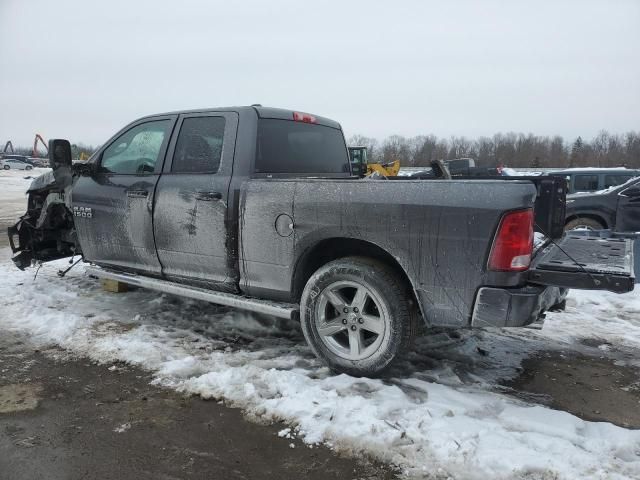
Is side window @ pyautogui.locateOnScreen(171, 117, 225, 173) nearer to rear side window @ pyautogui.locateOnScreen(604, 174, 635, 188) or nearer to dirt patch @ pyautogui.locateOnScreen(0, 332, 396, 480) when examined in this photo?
dirt patch @ pyautogui.locateOnScreen(0, 332, 396, 480)

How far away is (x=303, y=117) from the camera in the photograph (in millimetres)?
4609

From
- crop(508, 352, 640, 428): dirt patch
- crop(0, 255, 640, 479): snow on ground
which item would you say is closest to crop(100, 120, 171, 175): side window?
crop(0, 255, 640, 479): snow on ground

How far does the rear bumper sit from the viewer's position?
114 inches

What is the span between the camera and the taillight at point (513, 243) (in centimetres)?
282

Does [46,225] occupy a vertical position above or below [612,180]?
below

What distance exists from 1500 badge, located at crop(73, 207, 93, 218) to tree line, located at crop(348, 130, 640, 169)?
2412 inches

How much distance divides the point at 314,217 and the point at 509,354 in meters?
2.09

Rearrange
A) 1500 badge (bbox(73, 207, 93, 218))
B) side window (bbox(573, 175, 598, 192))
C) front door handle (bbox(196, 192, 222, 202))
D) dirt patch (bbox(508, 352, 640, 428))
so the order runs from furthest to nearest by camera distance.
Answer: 1. side window (bbox(573, 175, 598, 192))
2. 1500 badge (bbox(73, 207, 93, 218))
3. front door handle (bbox(196, 192, 222, 202))
4. dirt patch (bbox(508, 352, 640, 428))

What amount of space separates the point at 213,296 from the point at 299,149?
5.02 ft

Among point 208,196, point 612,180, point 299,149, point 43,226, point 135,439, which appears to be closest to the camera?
point 135,439

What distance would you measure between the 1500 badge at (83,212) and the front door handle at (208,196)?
1.67 meters

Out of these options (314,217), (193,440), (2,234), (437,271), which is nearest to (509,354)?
(437,271)

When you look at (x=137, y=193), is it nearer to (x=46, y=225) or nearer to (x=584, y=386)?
(x=46, y=225)

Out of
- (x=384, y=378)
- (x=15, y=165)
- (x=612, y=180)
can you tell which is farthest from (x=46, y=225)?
(x=15, y=165)
